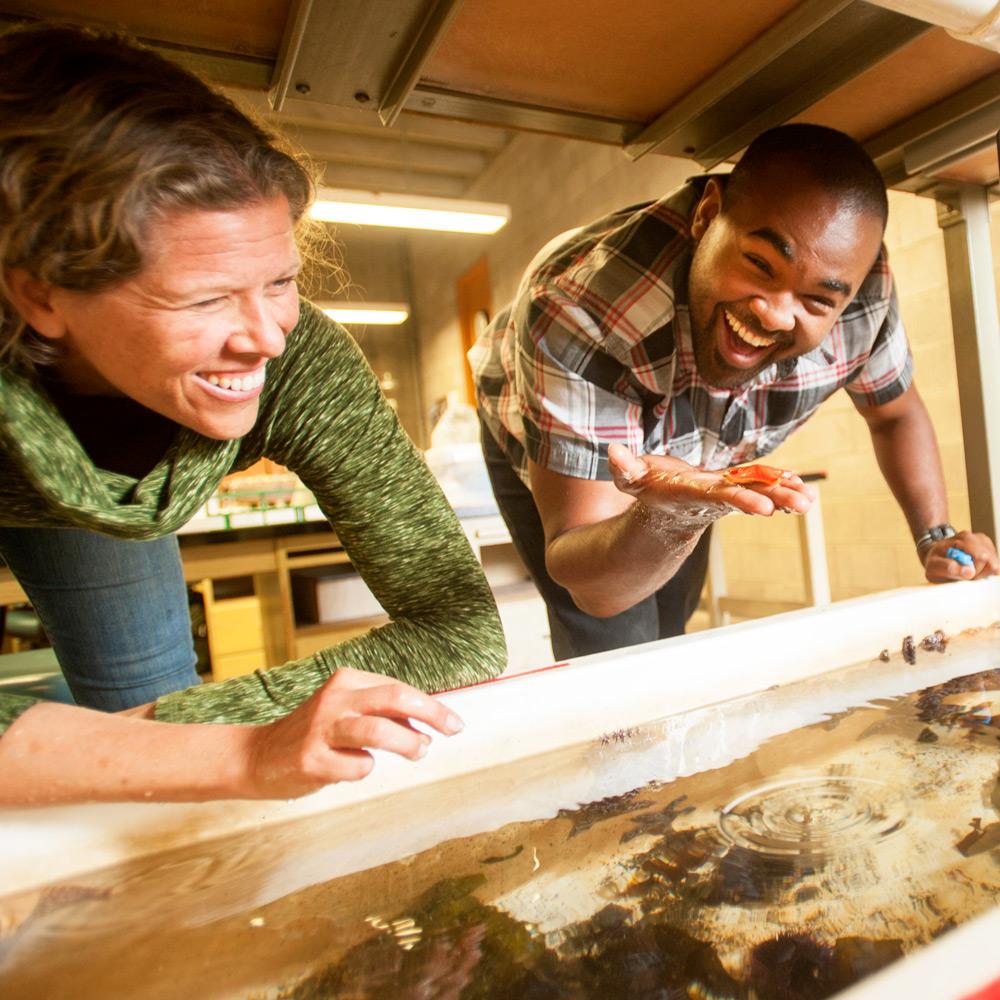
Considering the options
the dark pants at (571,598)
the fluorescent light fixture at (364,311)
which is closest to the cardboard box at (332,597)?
the dark pants at (571,598)

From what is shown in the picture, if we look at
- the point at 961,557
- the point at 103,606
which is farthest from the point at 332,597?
the point at 961,557

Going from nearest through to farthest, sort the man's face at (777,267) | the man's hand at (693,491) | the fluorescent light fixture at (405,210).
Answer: the man's hand at (693,491) < the man's face at (777,267) < the fluorescent light fixture at (405,210)

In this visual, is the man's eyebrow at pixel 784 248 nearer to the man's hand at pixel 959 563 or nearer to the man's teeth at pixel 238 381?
the man's hand at pixel 959 563

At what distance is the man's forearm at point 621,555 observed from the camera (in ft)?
2.52

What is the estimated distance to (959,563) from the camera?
99 cm

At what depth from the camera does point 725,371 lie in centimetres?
94

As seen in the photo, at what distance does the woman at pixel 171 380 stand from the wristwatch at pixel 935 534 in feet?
2.30

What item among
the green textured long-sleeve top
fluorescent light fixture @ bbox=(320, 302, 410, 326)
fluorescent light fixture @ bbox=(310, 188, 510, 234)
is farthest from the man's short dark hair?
fluorescent light fixture @ bbox=(320, 302, 410, 326)

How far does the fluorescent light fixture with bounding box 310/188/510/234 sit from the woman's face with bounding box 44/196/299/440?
2225mm

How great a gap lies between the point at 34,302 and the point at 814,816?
658 millimetres

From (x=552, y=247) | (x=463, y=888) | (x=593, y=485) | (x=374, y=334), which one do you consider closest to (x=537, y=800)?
(x=463, y=888)

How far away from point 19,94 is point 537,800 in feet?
2.01

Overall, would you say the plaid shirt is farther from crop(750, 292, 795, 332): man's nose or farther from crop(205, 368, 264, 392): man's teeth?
crop(205, 368, 264, 392): man's teeth

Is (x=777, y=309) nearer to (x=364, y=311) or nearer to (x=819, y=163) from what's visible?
(x=819, y=163)
